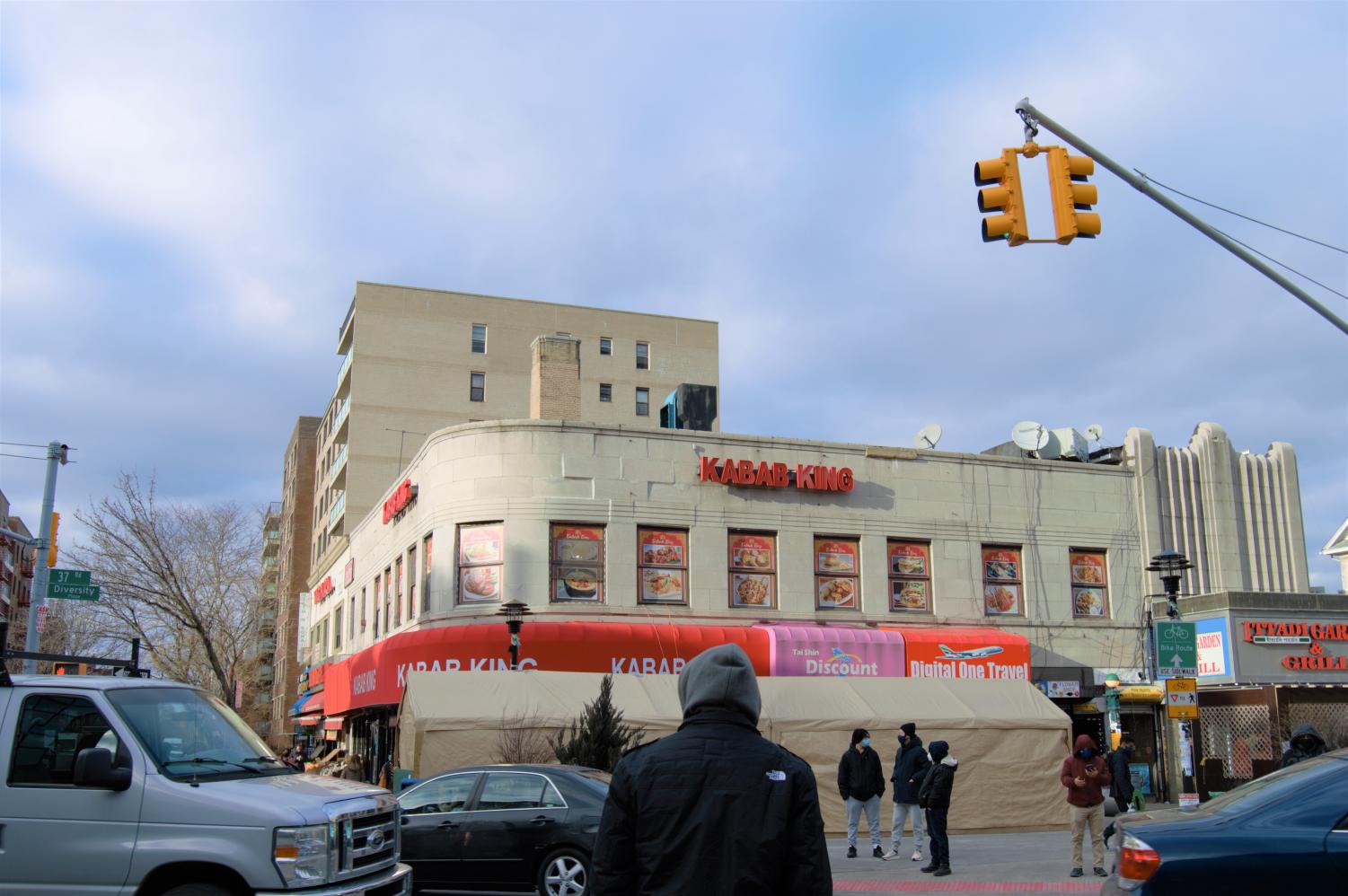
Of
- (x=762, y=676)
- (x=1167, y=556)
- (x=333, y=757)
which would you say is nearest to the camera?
(x=1167, y=556)

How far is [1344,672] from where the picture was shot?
28703 mm

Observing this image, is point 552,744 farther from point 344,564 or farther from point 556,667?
point 344,564

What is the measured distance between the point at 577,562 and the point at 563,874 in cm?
1360

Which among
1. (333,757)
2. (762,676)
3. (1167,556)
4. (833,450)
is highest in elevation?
(833,450)

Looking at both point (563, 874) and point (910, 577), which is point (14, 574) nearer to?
point (910, 577)

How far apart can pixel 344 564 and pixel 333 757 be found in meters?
6.48

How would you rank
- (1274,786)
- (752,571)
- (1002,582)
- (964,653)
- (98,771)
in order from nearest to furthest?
(1274,786), (98,771), (964,653), (752,571), (1002,582)

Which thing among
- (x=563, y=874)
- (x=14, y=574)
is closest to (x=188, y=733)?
(x=563, y=874)

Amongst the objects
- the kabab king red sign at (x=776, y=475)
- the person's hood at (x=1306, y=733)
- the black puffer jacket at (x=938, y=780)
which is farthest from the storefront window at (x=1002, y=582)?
the person's hood at (x=1306, y=733)

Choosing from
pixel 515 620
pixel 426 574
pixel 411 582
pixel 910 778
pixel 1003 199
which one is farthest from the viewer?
pixel 411 582

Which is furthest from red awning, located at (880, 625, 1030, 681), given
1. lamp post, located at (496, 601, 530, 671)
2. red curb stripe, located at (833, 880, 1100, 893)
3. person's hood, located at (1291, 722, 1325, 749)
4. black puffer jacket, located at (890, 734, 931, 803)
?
person's hood, located at (1291, 722, 1325, 749)

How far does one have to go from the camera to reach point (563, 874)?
12.3 metres

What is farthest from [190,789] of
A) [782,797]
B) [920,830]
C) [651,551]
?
[651,551]

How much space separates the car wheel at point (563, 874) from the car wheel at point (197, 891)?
5203mm
